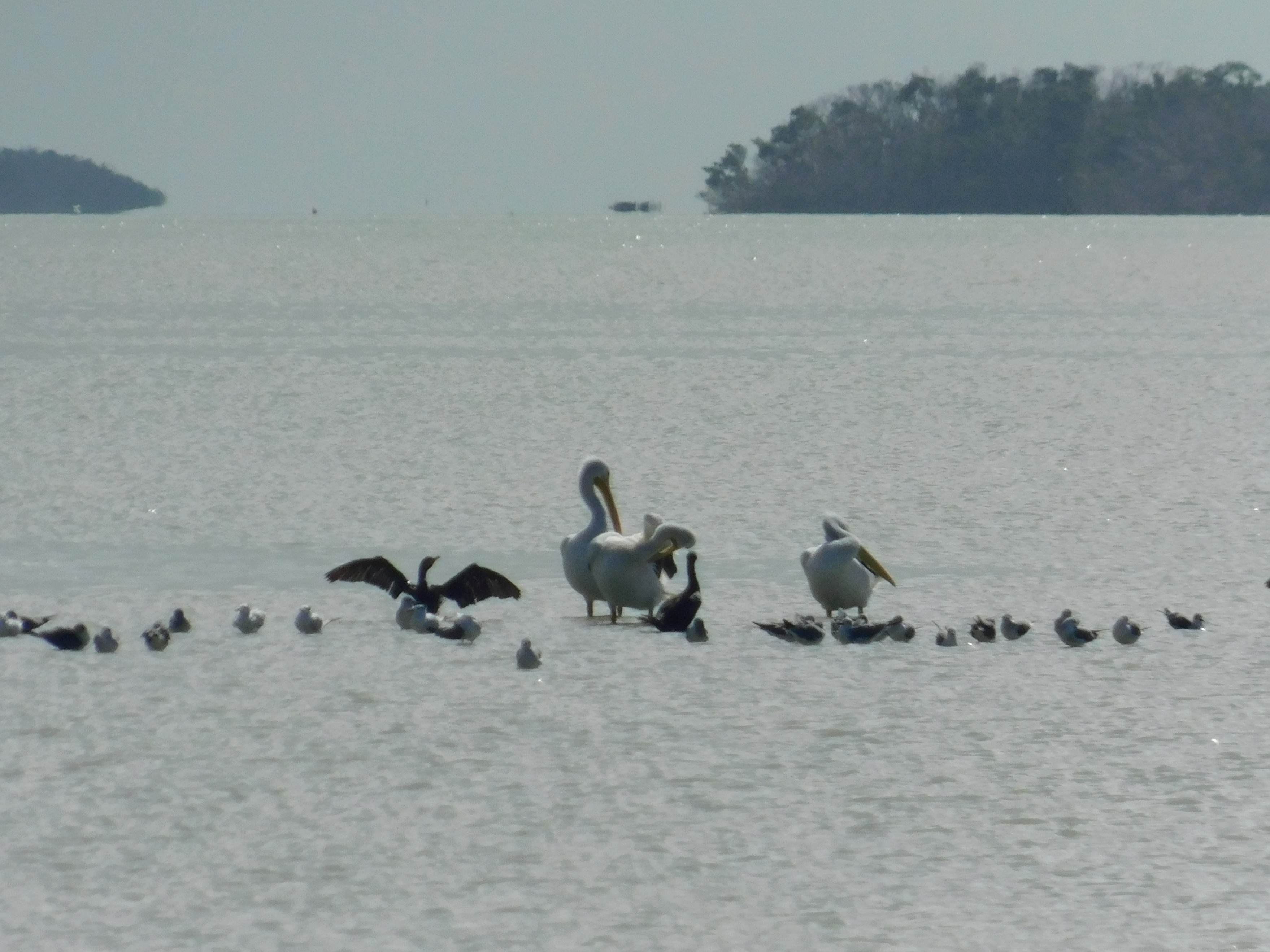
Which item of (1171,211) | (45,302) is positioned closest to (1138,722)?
(45,302)

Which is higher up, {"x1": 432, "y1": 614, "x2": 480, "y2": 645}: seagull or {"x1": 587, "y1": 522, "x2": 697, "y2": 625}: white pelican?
{"x1": 587, "y1": 522, "x2": 697, "y2": 625}: white pelican

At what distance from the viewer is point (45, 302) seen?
4194cm

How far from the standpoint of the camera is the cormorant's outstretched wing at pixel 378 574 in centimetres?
958

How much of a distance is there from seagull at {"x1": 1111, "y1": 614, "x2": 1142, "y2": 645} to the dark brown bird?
8.16ft

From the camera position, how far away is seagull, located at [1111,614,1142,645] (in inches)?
341

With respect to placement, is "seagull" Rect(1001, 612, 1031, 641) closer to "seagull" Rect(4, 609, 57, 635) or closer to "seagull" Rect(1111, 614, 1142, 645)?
"seagull" Rect(1111, 614, 1142, 645)

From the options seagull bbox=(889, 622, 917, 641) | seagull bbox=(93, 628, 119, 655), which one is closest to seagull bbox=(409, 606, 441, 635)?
seagull bbox=(93, 628, 119, 655)

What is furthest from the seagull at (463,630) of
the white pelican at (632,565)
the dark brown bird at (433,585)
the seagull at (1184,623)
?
the seagull at (1184,623)

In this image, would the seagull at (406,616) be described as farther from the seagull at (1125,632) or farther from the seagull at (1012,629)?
the seagull at (1125,632)

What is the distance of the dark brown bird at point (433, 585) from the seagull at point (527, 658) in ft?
3.25

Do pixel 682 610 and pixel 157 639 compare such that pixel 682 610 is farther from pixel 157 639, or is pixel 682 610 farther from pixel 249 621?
pixel 157 639

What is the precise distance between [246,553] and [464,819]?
4948 mm

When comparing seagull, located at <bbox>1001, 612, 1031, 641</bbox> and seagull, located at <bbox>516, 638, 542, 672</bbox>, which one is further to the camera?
seagull, located at <bbox>1001, 612, 1031, 641</bbox>

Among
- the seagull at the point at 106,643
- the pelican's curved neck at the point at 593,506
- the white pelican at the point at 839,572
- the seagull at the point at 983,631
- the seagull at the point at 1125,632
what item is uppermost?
the pelican's curved neck at the point at 593,506
